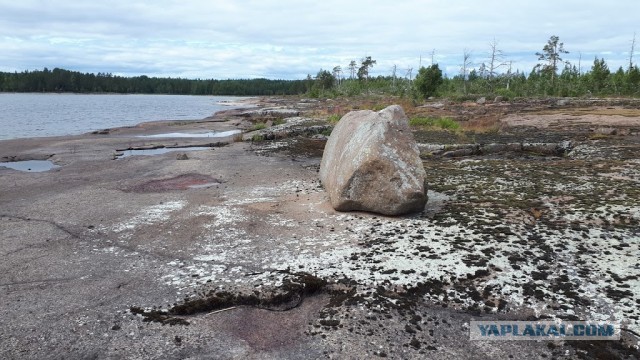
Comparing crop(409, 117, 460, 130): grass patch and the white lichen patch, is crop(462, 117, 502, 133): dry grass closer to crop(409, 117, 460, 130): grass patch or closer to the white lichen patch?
crop(409, 117, 460, 130): grass patch

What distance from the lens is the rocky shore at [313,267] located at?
5.50 meters

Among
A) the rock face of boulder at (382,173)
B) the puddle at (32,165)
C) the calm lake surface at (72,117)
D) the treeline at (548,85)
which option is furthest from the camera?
the treeline at (548,85)

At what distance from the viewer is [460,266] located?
277 inches

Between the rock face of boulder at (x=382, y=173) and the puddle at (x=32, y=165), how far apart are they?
14.7 meters

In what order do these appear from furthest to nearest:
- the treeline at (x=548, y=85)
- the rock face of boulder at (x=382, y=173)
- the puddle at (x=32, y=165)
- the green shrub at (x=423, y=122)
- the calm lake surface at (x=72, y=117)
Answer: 1. the treeline at (x=548, y=85)
2. the calm lake surface at (x=72, y=117)
3. the green shrub at (x=423, y=122)
4. the puddle at (x=32, y=165)
5. the rock face of boulder at (x=382, y=173)

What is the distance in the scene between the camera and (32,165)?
20.8 m

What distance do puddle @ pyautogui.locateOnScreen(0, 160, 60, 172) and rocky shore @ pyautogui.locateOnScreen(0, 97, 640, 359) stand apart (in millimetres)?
6253

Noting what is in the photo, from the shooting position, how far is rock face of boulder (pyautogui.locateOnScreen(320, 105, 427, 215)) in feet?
31.3

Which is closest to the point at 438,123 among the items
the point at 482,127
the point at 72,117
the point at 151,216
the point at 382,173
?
the point at 482,127

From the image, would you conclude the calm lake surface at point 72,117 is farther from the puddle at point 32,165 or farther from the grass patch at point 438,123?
the grass patch at point 438,123

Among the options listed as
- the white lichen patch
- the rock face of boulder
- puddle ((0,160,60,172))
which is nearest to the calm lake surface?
puddle ((0,160,60,172))

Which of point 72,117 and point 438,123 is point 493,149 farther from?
point 72,117

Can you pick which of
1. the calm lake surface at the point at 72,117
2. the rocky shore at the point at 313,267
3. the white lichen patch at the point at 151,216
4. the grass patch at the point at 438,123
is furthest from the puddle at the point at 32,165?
the grass patch at the point at 438,123

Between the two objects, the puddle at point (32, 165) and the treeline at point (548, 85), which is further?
the treeline at point (548, 85)
